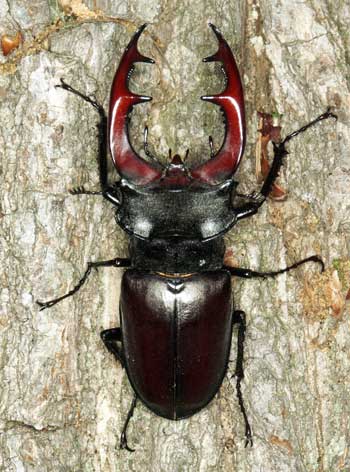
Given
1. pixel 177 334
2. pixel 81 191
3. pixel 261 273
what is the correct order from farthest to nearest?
pixel 261 273 < pixel 81 191 < pixel 177 334

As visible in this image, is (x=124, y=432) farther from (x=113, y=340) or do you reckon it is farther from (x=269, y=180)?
(x=269, y=180)

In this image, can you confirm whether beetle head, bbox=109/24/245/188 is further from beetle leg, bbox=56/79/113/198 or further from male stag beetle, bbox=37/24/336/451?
beetle leg, bbox=56/79/113/198

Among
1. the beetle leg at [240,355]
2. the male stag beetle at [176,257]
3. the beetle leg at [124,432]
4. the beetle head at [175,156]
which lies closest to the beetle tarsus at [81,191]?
the male stag beetle at [176,257]

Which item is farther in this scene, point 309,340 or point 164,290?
point 309,340

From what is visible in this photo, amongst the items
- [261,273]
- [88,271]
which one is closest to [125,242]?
[88,271]

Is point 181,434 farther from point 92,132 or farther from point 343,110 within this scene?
point 343,110

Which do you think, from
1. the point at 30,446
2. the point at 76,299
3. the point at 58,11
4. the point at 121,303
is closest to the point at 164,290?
the point at 121,303

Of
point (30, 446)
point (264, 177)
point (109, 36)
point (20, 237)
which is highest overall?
point (109, 36)
